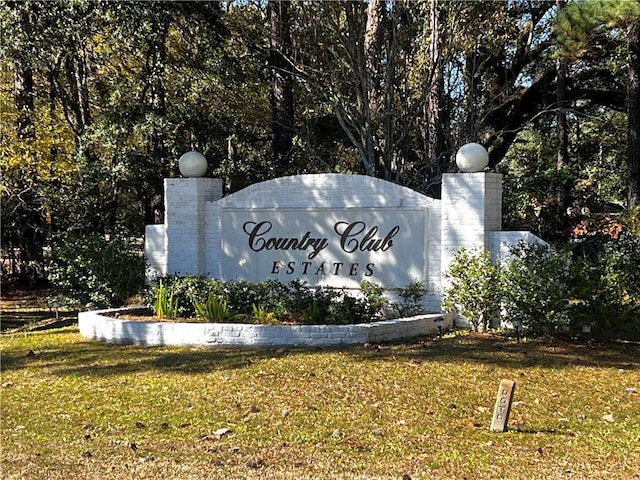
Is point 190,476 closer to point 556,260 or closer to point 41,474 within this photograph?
point 41,474

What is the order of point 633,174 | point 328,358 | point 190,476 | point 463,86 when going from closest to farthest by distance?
point 190,476 < point 328,358 < point 633,174 < point 463,86

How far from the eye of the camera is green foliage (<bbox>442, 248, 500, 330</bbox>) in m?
9.25

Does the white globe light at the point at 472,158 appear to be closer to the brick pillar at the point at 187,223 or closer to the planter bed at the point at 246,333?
the planter bed at the point at 246,333

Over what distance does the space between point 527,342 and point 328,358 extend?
2.72m

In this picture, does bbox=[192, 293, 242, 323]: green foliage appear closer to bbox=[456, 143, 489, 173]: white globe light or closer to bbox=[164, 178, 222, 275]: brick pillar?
bbox=[164, 178, 222, 275]: brick pillar

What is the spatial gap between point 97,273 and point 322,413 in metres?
6.85

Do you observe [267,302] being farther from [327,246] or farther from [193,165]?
[193,165]

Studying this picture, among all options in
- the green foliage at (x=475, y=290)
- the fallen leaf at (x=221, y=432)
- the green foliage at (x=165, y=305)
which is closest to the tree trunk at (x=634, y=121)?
the green foliage at (x=475, y=290)

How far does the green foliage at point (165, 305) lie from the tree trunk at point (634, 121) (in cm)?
910

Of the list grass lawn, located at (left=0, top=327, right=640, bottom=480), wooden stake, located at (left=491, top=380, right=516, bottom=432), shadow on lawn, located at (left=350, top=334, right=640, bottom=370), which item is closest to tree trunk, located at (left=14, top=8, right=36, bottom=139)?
grass lawn, located at (left=0, top=327, right=640, bottom=480)

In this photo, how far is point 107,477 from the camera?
439cm

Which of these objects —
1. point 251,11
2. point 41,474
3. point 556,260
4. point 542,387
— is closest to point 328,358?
point 542,387

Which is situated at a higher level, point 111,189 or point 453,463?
point 111,189

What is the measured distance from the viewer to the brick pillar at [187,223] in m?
11.9
